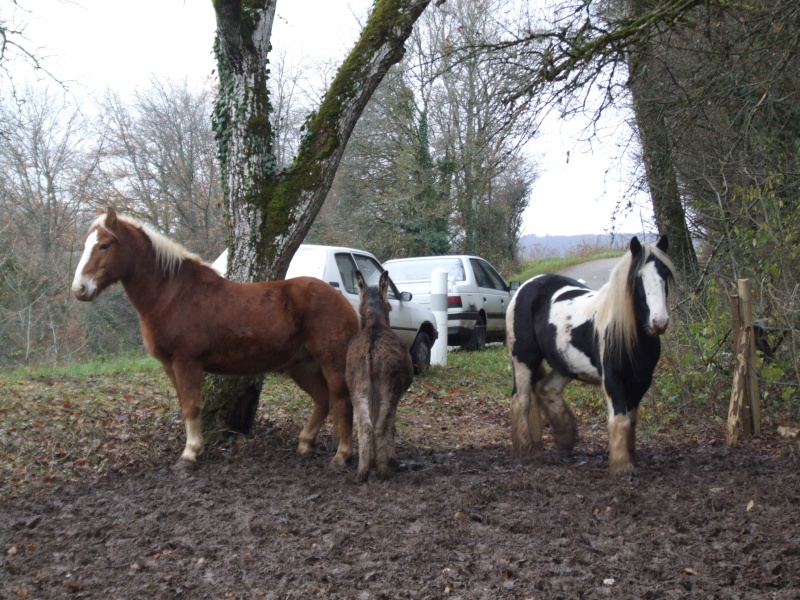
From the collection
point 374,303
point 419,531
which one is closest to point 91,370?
point 374,303

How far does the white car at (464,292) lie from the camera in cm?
1499

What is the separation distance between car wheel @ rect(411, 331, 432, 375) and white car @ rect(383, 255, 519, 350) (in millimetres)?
1917

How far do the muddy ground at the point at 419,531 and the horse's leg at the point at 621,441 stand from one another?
0.14m

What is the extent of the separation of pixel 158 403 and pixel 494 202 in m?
22.8

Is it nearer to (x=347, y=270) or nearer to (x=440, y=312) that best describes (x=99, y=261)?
(x=347, y=270)

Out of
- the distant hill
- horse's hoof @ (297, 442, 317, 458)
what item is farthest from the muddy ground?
the distant hill

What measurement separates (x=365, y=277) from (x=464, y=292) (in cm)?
370

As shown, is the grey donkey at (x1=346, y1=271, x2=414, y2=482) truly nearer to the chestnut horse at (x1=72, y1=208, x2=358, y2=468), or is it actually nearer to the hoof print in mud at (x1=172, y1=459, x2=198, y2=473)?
the chestnut horse at (x1=72, y1=208, x2=358, y2=468)

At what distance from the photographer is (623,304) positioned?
5.65 m

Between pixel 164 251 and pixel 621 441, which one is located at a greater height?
pixel 164 251

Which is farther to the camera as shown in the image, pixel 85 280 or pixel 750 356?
pixel 750 356

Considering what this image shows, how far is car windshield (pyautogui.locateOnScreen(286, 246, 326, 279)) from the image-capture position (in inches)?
420

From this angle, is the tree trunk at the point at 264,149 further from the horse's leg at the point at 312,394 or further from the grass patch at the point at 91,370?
the grass patch at the point at 91,370

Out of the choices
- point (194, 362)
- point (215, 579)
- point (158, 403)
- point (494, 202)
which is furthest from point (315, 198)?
point (494, 202)
